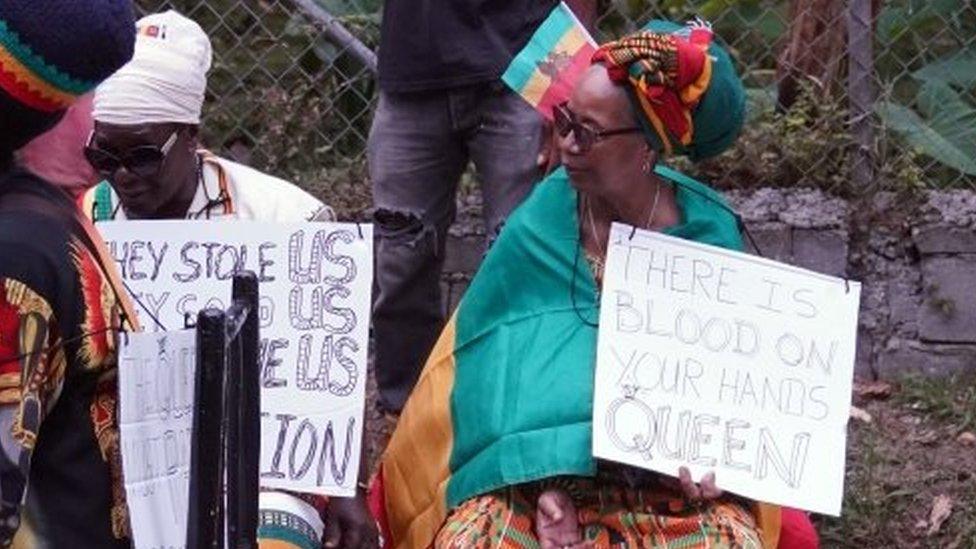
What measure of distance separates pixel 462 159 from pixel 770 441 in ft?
5.81

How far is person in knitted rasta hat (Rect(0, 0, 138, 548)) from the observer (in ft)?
8.56

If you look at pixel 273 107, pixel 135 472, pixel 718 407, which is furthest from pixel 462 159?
pixel 135 472

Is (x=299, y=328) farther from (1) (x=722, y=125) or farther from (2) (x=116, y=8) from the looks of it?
(2) (x=116, y=8)

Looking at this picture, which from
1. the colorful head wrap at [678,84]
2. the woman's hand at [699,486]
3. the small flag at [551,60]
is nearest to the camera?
the woman's hand at [699,486]

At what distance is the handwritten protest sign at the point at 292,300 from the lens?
4.17m

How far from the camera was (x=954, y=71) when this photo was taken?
658 centimetres

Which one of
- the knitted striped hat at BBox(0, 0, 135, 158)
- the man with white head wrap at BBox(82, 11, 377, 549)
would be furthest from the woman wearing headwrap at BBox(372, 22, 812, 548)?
the knitted striped hat at BBox(0, 0, 135, 158)

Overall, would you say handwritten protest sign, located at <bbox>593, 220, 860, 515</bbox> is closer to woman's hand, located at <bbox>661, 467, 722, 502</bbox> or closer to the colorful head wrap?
woman's hand, located at <bbox>661, 467, 722, 502</bbox>

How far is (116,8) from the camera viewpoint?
2.67m

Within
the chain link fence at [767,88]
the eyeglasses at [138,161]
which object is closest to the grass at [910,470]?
the chain link fence at [767,88]

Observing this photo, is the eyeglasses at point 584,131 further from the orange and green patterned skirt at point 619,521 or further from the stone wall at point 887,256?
the stone wall at point 887,256

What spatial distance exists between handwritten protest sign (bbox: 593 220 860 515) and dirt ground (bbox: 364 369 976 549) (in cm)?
120

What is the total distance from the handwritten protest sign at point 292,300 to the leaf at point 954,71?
2.84 m

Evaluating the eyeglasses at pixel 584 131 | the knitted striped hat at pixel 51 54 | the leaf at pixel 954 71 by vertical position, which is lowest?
the eyeglasses at pixel 584 131
